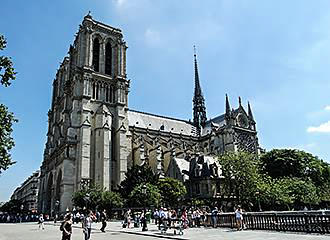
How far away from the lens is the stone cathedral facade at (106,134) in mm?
50562

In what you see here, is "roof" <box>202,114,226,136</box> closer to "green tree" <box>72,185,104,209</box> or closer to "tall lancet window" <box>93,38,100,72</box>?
"tall lancet window" <box>93,38,100,72</box>

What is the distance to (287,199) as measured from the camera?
40.6 m

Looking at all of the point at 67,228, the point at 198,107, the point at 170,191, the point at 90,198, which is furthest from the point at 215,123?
the point at 67,228

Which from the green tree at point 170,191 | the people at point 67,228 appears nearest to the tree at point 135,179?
the green tree at point 170,191

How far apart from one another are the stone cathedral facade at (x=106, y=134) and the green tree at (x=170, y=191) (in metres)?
5.55

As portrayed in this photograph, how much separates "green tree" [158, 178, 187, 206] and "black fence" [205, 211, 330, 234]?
21411mm

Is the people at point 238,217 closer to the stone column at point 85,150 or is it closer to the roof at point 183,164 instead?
the roof at point 183,164

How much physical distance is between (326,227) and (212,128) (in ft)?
191

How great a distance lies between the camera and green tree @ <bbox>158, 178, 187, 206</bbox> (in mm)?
43344

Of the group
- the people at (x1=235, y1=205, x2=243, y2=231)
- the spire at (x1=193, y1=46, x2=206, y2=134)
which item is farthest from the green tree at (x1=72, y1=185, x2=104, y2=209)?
the spire at (x1=193, y1=46, x2=206, y2=134)

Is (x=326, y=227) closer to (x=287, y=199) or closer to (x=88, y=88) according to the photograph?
(x=287, y=199)

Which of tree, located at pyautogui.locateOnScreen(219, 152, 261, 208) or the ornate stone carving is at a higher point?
the ornate stone carving

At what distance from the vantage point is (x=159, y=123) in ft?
245

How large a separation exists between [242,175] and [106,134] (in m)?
25.1
